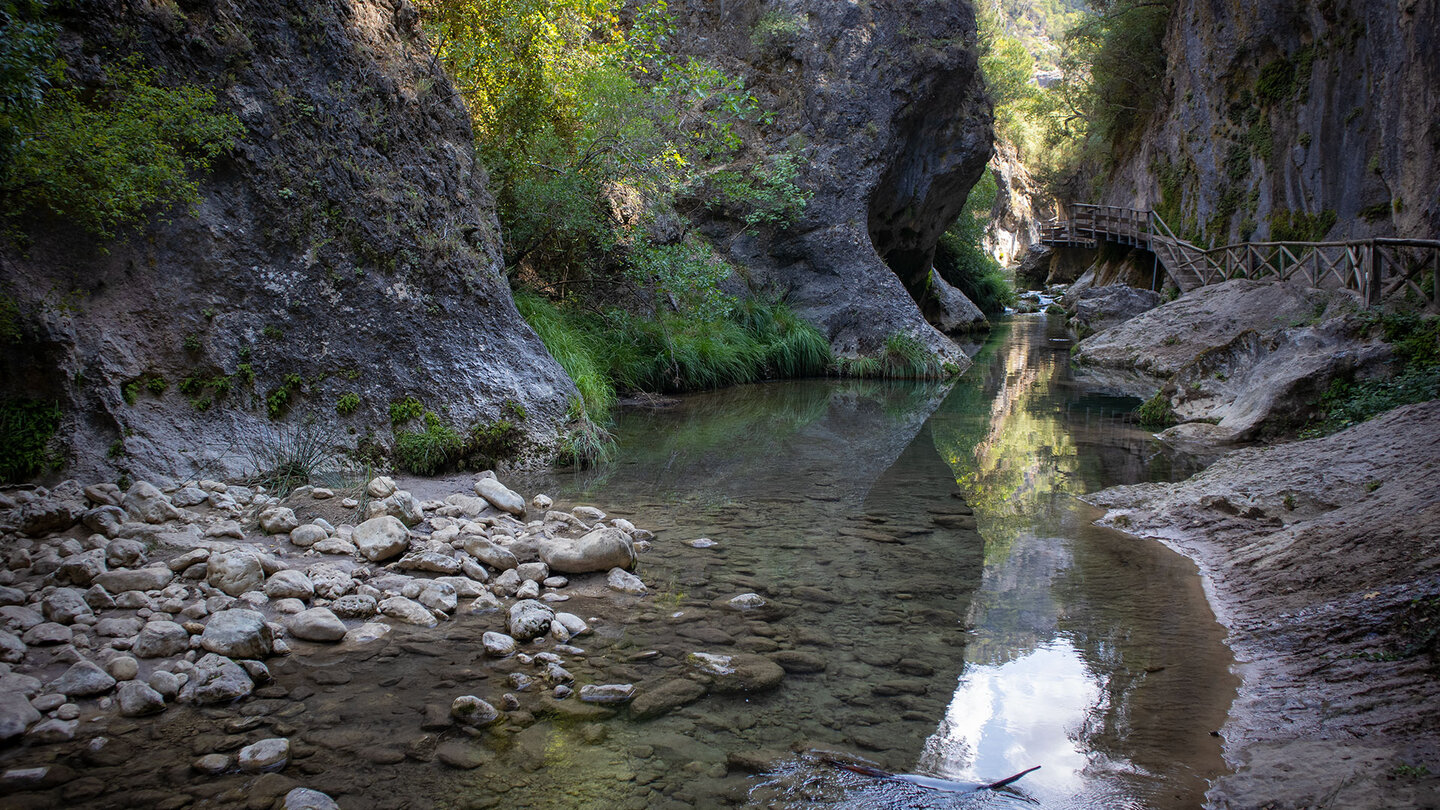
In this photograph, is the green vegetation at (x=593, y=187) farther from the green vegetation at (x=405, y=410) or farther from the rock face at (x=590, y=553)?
the rock face at (x=590, y=553)

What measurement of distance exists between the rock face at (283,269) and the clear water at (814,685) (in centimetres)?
173

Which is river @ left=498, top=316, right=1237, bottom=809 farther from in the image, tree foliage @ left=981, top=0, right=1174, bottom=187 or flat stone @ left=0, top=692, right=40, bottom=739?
tree foliage @ left=981, top=0, right=1174, bottom=187

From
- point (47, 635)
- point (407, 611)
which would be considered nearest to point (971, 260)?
point (407, 611)

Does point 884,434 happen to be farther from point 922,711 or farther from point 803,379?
point 922,711

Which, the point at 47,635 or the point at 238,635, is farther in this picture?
the point at 238,635

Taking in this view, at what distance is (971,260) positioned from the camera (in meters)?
30.5

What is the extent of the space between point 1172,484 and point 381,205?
6.96m

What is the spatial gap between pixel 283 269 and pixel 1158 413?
9.81 meters

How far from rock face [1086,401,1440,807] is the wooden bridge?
527 centimetres

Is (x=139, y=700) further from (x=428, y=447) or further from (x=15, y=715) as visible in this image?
(x=428, y=447)

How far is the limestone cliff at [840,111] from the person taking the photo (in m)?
16.0

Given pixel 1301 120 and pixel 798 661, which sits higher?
pixel 1301 120

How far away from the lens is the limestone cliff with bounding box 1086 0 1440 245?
11828 millimetres

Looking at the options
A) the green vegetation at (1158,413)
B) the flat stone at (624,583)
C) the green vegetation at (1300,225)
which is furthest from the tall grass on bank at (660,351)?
the green vegetation at (1300,225)
